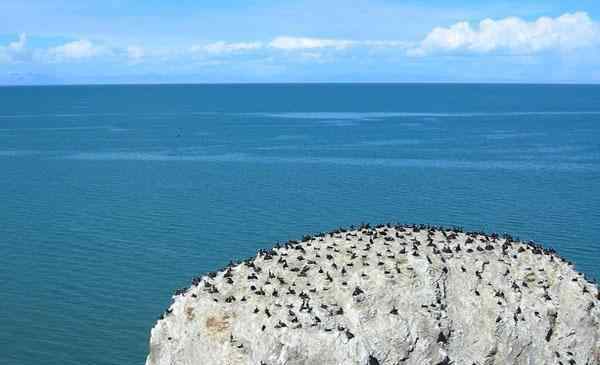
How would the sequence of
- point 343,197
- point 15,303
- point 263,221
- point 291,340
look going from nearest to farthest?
point 291,340, point 15,303, point 263,221, point 343,197

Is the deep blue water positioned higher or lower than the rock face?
lower

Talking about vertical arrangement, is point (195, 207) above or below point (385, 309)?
below

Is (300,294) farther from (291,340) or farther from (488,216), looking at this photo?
(488,216)

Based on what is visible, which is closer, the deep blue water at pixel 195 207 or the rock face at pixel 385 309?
the rock face at pixel 385 309

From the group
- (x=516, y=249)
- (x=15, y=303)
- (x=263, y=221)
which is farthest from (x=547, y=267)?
(x=263, y=221)

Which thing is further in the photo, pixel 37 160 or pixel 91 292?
pixel 37 160
